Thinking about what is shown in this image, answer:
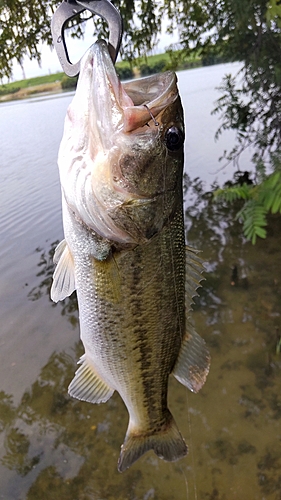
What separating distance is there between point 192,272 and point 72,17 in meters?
1.19

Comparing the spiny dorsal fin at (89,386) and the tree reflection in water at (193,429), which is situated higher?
the spiny dorsal fin at (89,386)

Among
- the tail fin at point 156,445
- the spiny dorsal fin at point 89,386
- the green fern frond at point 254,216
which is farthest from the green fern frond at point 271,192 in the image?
the spiny dorsal fin at point 89,386

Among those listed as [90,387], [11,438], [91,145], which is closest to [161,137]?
[91,145]

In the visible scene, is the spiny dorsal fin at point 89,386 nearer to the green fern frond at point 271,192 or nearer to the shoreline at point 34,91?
the green fern frond at point 271,192

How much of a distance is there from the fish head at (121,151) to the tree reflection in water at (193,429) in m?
2.69

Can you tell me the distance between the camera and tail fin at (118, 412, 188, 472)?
2.00m

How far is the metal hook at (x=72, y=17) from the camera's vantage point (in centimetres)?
120

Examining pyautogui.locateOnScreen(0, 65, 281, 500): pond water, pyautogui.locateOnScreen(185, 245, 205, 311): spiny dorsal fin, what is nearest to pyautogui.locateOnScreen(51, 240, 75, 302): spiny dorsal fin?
pyautogui.locateOnScreen(185, 245, 205, 311): spiny dorsal fin

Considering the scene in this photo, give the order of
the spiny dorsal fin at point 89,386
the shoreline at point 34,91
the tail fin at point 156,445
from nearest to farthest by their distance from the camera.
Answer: the spiny dorsal fin at point 89,386 < the tail fin at point 156,445 < the shoreline at point 34,91

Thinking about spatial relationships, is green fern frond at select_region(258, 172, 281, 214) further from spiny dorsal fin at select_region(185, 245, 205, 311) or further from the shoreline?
the shoreline

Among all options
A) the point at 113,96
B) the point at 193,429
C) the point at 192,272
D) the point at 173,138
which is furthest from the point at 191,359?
the point at 193,429

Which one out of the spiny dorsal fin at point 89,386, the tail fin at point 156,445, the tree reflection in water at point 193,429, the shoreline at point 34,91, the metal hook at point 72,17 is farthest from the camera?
the shoreline at point 34,91

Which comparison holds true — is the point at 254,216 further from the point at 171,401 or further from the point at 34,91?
the point at 34,91

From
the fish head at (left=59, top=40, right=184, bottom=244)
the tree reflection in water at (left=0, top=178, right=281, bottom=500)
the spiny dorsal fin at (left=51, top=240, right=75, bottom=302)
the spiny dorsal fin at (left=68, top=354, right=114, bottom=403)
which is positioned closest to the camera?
the fish head at (left=59, top=40, right=184, bottom=244)
